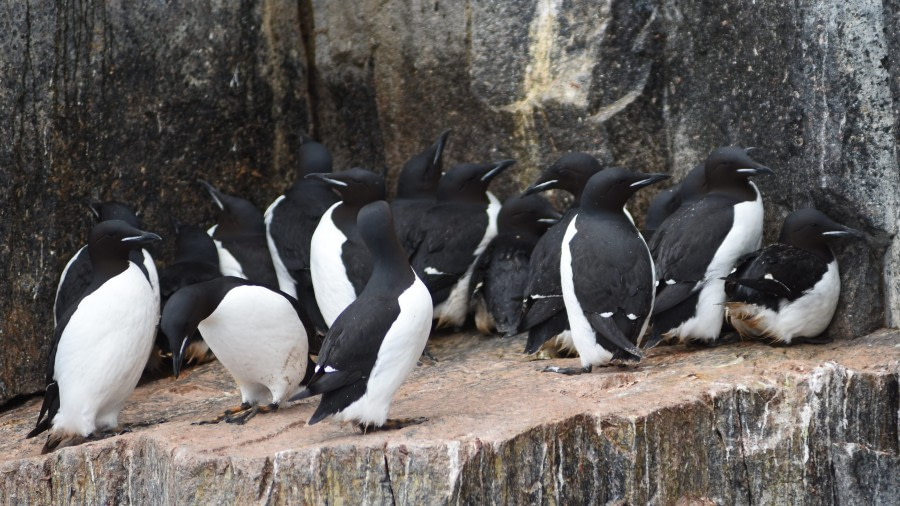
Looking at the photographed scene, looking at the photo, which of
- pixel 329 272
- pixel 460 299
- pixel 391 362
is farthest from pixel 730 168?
pixel 391 362

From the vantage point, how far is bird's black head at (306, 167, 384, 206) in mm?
7738

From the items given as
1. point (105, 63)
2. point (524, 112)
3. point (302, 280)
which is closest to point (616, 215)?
point (524, 112)

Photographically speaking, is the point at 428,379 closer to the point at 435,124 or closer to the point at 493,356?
the point at 493,356

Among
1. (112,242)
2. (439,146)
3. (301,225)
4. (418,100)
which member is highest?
(418,100)

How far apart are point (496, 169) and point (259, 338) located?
8.16 ft

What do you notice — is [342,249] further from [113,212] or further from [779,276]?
[779,276]

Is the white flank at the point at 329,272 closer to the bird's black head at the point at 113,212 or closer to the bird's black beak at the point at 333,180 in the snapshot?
the bird's black beak at the point at 333,180

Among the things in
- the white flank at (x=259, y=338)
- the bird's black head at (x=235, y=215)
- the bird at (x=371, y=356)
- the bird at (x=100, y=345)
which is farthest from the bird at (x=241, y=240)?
the bird at (x=371, y=356)

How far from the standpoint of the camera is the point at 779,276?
6719 millimetres

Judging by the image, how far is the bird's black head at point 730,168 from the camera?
695 centimetres

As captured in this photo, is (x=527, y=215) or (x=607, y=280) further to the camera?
(x=527, y=215)

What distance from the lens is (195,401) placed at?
23.7 ft

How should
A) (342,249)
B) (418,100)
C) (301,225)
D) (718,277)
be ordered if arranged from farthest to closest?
(418,100)
(301,225)
(342,249)
(718,277)

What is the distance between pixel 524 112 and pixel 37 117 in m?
2.94
